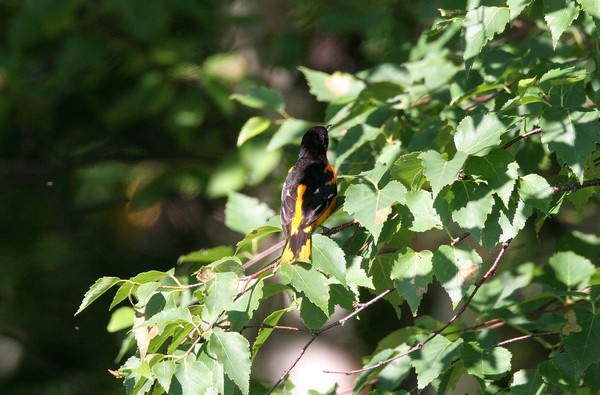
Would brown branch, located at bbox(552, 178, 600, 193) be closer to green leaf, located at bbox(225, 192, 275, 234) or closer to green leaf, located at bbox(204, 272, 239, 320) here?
green leaf, located at bbox(204, 272, 239, 320)

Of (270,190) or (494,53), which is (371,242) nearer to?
(494,53)

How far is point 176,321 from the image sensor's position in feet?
6.89

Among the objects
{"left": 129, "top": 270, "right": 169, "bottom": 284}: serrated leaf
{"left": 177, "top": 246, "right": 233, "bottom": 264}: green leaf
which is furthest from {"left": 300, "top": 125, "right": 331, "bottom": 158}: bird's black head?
{"left": 129, "top": 270, "right": 169, "bottom": 284}: serrated leaf

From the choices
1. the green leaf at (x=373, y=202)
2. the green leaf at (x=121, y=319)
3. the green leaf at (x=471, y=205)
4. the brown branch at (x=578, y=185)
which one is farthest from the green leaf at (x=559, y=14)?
the green leaf at (x=121, y=319)

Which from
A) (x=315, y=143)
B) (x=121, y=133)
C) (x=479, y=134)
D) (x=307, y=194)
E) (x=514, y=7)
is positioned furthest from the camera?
(x=121, y=133)

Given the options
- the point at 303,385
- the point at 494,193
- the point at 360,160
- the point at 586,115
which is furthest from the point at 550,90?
the point at 303,385

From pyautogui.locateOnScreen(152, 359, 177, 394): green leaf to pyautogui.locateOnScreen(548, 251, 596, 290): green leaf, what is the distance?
1.50 m

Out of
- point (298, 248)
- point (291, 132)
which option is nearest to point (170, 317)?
point (298, 248)

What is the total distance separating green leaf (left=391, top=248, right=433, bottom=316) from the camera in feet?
7.04

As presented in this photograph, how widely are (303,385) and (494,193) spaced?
361cm

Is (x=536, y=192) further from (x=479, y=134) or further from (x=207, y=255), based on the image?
(x=207, y=255)

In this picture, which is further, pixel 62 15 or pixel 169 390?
pixel 62 15

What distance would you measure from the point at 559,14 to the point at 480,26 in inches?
7.9

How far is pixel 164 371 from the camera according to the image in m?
2.04
